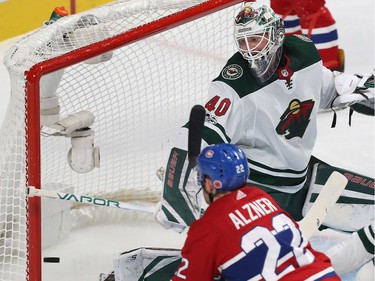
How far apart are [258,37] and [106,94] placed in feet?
2.13

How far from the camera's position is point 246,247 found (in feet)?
8.48

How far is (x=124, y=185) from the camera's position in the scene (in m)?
3.98

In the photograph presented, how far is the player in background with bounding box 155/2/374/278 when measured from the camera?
314 cm

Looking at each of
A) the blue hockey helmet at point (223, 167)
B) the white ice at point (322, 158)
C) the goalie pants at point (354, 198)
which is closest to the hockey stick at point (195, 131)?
the blue hockey helmet at point (223, 167)

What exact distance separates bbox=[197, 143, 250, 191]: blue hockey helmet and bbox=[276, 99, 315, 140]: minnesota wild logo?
2.11 ft

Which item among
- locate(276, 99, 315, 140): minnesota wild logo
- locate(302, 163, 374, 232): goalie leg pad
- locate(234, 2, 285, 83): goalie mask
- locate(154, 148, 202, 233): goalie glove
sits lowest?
locate(302, 163, 374, 232): goalie leg pad

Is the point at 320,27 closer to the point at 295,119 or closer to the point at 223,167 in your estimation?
the point at 295,119

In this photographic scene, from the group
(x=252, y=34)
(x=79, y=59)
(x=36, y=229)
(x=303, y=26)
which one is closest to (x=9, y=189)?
(x=36, y=229)

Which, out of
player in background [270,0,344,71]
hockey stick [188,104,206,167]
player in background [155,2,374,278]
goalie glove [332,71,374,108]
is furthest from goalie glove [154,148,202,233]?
player in background [270,0,344,71]

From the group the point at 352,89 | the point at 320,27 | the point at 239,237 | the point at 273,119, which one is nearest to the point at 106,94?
the point at 273,119

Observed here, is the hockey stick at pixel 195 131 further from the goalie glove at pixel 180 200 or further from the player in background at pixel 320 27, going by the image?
the player in background at pixel 320 27

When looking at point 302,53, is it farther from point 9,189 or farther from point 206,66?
point 9,189

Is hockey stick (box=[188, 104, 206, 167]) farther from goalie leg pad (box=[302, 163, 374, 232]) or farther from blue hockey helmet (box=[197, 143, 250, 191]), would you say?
goalie leg pad (box=[302, 163, 374, 232])

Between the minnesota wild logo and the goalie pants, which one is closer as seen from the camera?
the minnesota wild logo
